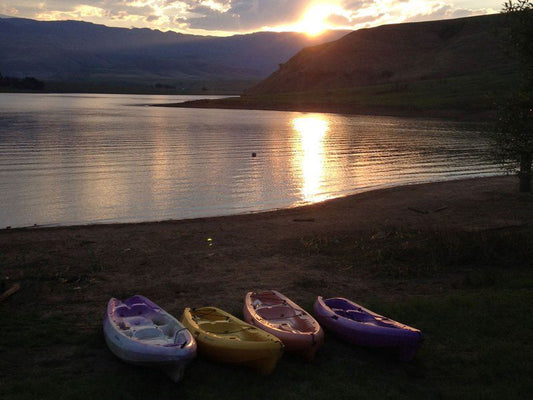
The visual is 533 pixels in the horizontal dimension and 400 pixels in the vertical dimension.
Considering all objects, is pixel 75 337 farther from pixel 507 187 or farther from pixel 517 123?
pixel 507 187

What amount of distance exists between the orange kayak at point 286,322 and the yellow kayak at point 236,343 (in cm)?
38

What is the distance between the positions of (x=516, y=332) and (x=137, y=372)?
793cm

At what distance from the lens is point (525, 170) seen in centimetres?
2472

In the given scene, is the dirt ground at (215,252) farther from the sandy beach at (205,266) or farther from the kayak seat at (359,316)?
the kayak seat at (359,316)

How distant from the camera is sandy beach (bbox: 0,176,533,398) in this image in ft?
37.0

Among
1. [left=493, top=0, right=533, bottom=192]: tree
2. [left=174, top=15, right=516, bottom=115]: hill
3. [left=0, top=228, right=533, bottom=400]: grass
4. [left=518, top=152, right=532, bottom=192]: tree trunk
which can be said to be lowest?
[left=0, top=228, right=533, bottom=400]: grass

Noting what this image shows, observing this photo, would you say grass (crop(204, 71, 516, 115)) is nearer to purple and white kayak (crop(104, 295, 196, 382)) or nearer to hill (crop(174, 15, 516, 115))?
hill (crop(174, 15, 516, 115))

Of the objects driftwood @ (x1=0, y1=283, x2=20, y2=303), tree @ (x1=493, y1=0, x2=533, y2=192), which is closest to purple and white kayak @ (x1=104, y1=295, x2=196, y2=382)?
driftwood @ (x1=0, y1=283, x2=20, y2=303)

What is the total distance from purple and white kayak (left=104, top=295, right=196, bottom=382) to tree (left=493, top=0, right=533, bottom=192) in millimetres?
16403

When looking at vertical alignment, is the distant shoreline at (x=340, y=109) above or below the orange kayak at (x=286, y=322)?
above

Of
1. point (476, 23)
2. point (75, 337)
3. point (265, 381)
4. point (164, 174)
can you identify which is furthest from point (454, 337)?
point (476, 23)

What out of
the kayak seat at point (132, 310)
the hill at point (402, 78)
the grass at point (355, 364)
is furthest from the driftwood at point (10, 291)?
the hill at point (402, 78)

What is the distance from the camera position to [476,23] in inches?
7761

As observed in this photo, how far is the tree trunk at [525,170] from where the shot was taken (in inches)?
871
